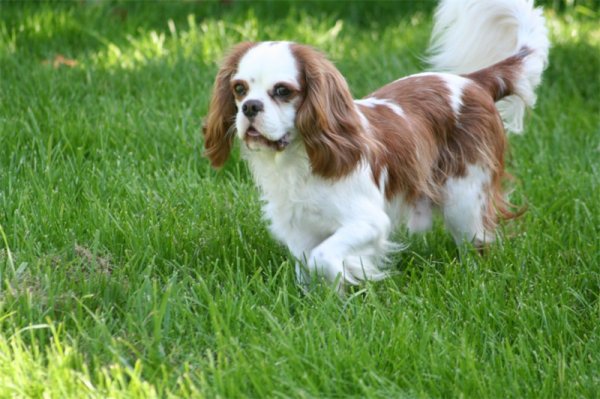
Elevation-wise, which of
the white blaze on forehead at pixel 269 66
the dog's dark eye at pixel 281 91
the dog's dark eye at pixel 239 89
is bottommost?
the dog's dark eye at pixel 239 89

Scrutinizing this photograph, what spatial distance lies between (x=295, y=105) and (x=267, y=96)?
0.41 feet

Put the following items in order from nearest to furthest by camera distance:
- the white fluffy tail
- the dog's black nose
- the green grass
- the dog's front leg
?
the green grass → the dog's black nose → the dog's front leg → the white fluffy tail

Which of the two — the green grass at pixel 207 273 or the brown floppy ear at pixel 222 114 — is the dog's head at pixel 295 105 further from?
the green grass at pixel 207 273

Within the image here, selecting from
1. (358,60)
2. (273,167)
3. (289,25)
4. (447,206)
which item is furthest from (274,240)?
(289,25)

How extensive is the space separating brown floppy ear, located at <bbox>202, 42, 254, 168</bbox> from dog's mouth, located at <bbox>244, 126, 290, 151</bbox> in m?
0.31

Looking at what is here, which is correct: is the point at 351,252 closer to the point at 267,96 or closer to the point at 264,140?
the point at 264,140

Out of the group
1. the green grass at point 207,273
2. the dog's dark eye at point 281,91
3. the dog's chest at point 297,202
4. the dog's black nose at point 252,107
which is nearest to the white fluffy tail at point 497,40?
the green grass at point 207,273

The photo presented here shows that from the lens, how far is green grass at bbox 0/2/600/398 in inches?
116

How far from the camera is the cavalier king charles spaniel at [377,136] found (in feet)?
11.7

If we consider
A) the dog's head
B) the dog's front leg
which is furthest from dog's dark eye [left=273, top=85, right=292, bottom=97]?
the dog's front leg

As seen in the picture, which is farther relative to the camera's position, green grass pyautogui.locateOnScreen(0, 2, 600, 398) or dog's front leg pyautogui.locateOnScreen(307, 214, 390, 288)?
dog's front leg pyautogui.locateOnScreen(307, 214, 390, 288)

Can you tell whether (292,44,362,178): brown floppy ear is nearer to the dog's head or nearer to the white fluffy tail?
the dog's head

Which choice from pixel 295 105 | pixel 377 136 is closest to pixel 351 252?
pixel 377 136

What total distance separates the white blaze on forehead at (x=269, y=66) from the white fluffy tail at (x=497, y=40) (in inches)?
49.5
